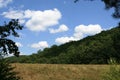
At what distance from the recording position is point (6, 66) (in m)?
13.9

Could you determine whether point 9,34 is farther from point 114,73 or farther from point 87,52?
point 87,52

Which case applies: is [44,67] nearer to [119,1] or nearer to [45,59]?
[119,1]

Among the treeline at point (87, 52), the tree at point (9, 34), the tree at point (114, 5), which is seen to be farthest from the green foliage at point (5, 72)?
the treeline at point (87, 52)

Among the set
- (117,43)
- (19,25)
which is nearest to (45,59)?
(117,43)

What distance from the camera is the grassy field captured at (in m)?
21.0

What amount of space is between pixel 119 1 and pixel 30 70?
18.5 ft

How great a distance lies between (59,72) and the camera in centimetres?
2142

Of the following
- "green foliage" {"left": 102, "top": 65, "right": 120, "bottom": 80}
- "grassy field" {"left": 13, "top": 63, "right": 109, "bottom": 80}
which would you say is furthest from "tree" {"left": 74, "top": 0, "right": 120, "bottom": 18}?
"green foliage" {"left": 102, "top": 65, "right": 120, "bottom": 80}

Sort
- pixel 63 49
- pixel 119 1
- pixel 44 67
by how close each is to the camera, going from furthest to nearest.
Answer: pixel 63 49
pixel 44 67
pixel 119 1

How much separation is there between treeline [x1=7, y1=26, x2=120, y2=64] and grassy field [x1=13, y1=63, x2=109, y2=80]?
12.8m

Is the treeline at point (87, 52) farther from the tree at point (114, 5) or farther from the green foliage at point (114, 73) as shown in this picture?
the green foliage at point (114, 73)

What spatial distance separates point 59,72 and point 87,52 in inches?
918

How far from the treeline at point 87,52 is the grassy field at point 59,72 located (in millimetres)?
12759

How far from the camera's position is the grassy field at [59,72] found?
826 inches
